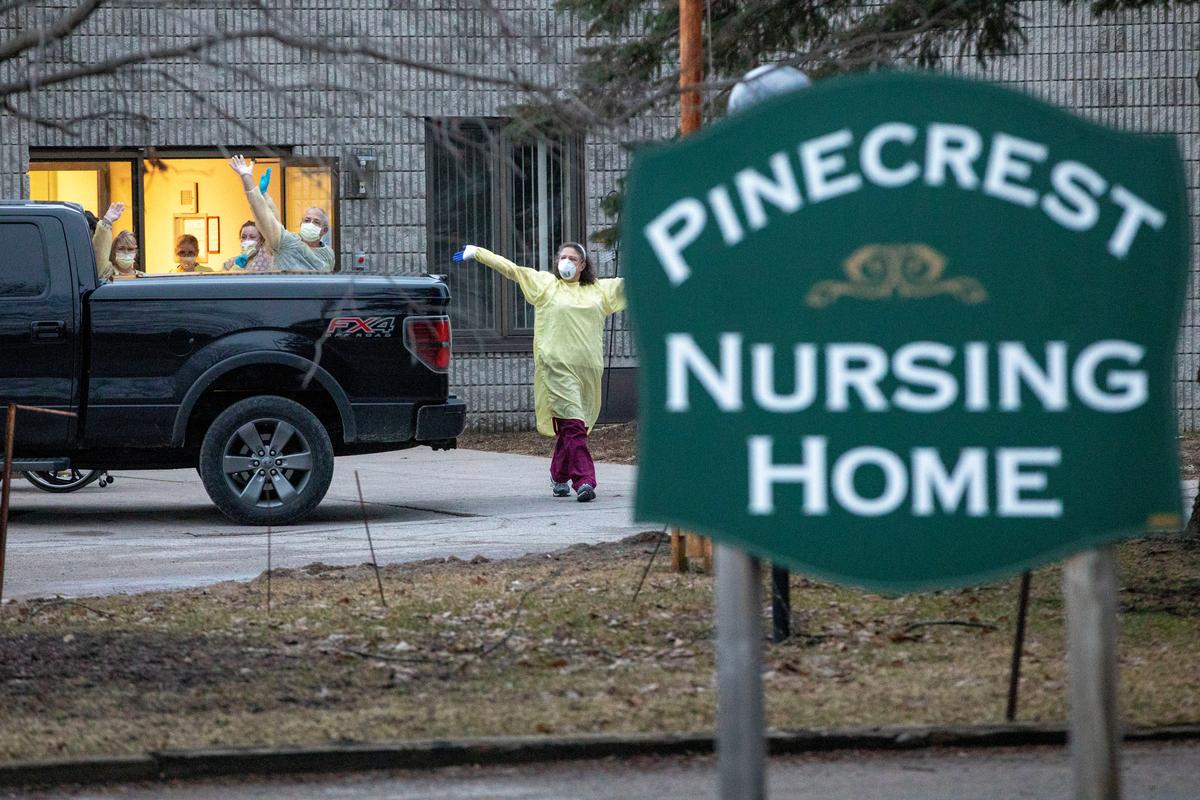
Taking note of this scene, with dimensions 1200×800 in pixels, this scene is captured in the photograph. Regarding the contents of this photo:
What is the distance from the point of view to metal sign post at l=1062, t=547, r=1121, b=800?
12.8 feet

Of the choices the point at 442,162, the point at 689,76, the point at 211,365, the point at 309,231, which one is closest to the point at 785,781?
the point at 689,76

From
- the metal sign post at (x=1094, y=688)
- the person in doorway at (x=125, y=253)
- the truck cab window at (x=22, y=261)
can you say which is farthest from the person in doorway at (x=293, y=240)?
the metal sign post at (x=1094, y=688)

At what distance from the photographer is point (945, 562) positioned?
13.0ft

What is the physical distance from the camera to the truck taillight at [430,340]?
12516 mm

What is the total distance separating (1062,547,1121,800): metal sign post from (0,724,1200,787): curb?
2135 millimetres

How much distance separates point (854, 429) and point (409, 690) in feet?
10.9

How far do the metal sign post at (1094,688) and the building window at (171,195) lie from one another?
16244 millimetres

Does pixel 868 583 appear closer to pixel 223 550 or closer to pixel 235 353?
pixel 223 550

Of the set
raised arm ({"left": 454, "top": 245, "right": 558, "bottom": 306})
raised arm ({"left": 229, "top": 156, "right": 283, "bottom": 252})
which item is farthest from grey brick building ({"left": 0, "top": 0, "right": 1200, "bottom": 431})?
raised arm ({"left": 454, "top": 245, "right": 558, "bottom": 306})

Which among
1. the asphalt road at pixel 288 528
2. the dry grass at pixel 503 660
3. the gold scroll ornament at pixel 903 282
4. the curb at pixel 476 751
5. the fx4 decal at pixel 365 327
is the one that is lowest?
the curb at pixel 476 751

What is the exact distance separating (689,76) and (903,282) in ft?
14.7

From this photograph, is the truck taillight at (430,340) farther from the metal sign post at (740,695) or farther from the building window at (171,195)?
the metal sign post at (740,695)


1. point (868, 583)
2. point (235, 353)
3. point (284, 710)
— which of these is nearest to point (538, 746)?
point (284, 710)

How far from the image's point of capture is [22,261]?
12180 millimetres
